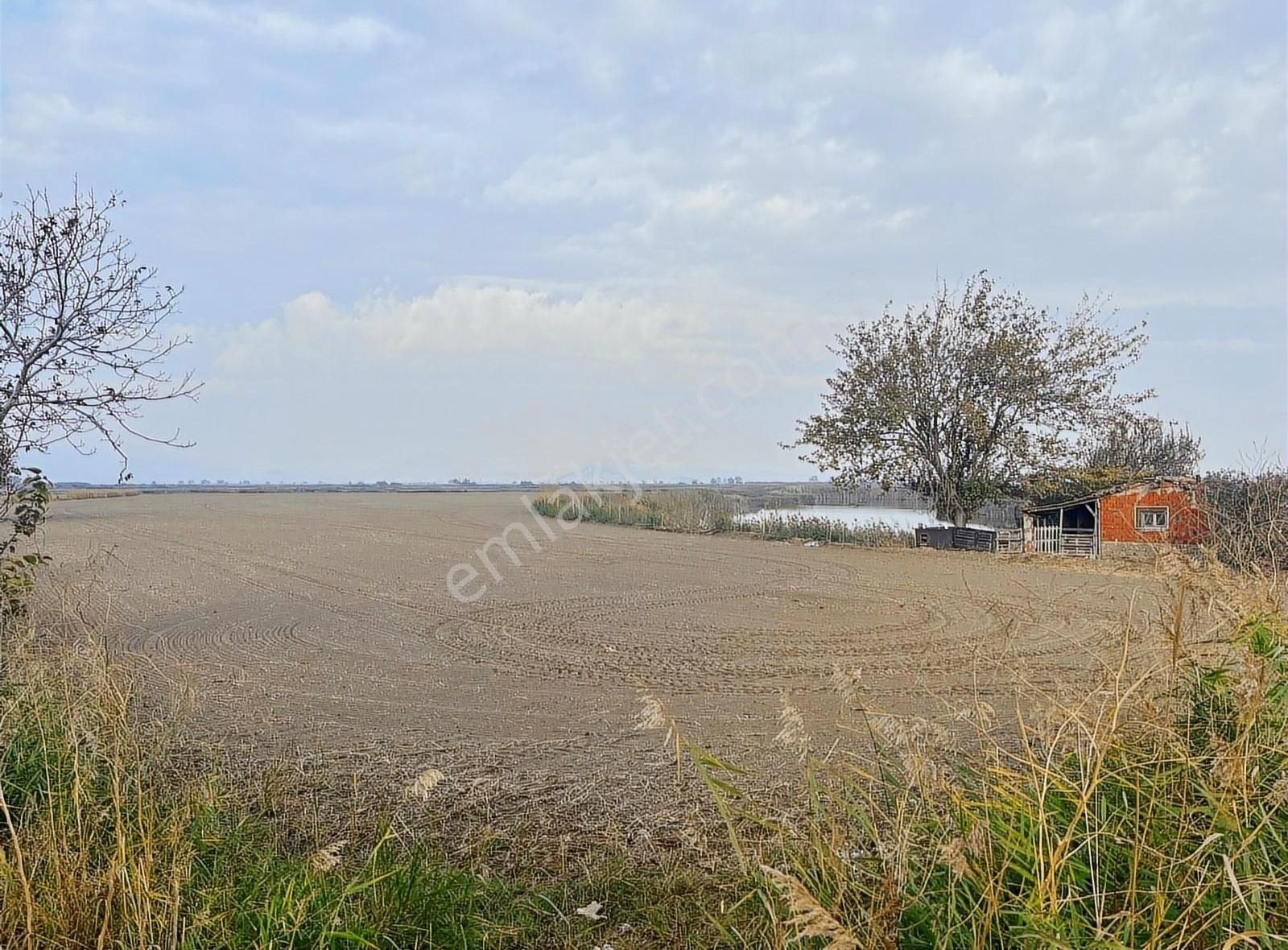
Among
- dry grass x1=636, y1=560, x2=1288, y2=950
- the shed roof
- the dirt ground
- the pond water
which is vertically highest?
the shed roof

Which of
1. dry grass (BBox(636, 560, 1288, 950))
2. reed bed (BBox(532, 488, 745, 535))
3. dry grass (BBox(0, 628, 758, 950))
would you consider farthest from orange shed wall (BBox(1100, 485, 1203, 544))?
dry grass (BBox(0, 628, 758, 950))

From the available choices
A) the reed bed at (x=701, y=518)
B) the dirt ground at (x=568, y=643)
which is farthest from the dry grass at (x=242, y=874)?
the reed bed at (x=701, y=518)

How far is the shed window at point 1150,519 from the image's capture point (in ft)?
67.0

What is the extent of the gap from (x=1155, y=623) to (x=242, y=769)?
5289mm

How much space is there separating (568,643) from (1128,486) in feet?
54.6

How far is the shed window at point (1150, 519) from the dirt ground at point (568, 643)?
338 cm

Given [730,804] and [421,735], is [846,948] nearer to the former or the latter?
[730,804]

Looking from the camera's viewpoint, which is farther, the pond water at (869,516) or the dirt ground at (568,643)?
the pond water at (869,516)

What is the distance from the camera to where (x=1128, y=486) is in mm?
21016

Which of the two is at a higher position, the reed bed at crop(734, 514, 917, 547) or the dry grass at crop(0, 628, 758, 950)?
the reed bed at crop(734, 514, 917, 547)

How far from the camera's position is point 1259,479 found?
17281 millimetres

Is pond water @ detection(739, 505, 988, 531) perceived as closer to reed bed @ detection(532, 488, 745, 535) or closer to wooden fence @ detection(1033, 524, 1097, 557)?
reed bed @ detection(532, 488, 745, 535)

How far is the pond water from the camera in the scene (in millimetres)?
26097

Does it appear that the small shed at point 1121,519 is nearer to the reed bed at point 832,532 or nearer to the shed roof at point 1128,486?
the shed roof at point 1128,486
